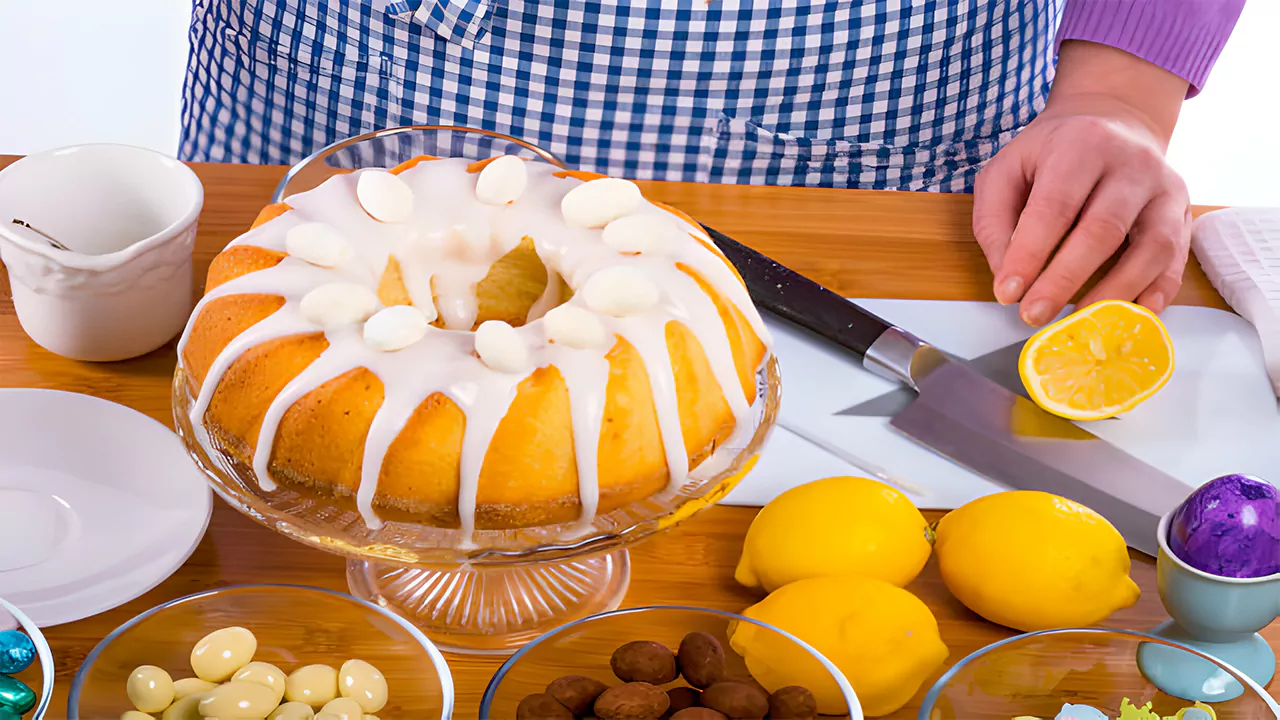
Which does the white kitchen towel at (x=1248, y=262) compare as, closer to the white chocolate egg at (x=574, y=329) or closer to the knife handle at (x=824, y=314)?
the knife handle at (x=824, y=314)

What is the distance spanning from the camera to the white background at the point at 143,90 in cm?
243

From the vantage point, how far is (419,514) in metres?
0.58

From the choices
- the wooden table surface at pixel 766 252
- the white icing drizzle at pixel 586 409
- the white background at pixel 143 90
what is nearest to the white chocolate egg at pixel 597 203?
the white icing drizzle at pixel 586 409

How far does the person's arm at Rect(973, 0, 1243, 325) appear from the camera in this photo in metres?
0.97

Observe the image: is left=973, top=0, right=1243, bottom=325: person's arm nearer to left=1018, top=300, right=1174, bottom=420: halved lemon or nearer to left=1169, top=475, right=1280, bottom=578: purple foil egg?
left=1018, top=300, right=1174, bottom=420: halved lemon

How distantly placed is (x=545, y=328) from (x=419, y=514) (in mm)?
108

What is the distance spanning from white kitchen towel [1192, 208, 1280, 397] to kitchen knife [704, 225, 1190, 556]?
0.62 feet

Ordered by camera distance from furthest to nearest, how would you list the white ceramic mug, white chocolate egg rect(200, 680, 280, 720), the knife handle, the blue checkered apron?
1. the blue checkered apron
2. the knife handle
3. the white ceramic mug
4. white chocolate egg rect(200, 680, 280, 720)

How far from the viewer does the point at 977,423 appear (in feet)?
2.75

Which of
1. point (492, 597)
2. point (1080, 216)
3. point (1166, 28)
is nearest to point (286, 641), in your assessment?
point (492, 597)

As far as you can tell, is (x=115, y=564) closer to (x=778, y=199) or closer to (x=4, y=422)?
(x=4, y=422)

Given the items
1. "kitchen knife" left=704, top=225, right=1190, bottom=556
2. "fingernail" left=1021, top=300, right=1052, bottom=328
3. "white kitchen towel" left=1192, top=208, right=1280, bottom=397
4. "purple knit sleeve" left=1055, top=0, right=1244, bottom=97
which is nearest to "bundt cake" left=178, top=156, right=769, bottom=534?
"kitchen knife" left=704, top=225, right=1190, bottom=556

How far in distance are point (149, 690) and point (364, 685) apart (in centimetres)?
9

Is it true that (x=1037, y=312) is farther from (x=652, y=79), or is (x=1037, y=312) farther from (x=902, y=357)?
(x=652, y=79)
